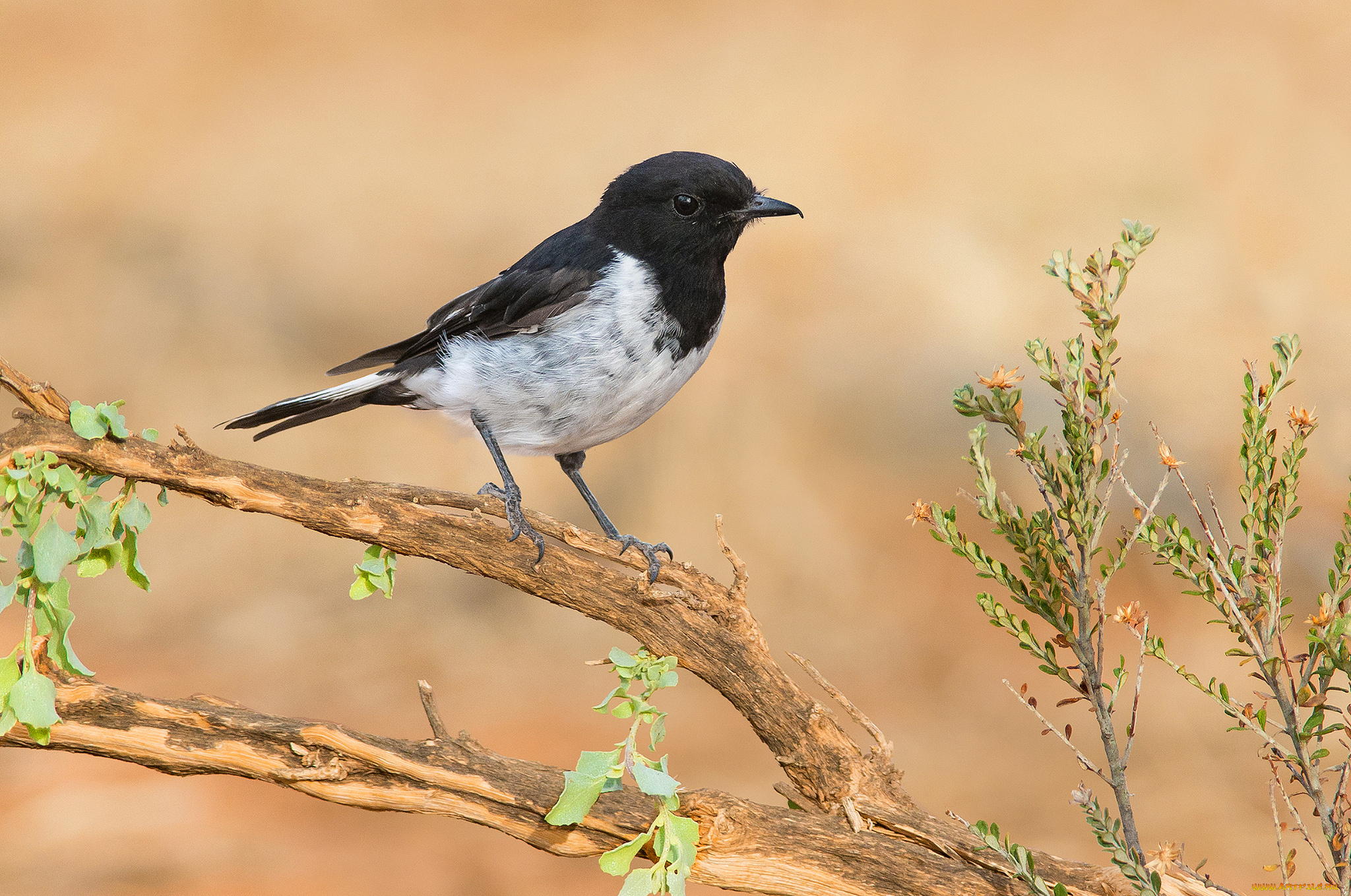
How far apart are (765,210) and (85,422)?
176 centimetres

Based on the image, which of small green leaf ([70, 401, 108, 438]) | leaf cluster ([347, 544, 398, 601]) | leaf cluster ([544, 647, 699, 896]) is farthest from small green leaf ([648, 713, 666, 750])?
small green leaf ([70, 401, 108, 438])

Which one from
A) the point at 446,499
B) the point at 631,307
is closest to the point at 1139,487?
the point at 631,307

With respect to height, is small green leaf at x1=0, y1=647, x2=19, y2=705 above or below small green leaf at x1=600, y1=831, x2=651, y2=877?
below

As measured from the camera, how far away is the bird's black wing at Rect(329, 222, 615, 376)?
2.97 meters

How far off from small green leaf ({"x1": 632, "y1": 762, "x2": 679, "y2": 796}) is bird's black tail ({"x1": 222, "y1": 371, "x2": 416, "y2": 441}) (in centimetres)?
137

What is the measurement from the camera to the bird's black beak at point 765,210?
2.96m

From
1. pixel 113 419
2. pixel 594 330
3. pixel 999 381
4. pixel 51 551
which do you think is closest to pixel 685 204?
pixel 594 330

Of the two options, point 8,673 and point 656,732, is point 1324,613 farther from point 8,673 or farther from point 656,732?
point 8,673

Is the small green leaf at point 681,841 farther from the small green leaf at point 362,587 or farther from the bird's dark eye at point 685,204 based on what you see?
the bird's dark eye at point 685,204

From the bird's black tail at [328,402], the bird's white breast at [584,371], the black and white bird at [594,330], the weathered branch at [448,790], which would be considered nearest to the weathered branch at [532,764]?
the weathered branch at [448,790]

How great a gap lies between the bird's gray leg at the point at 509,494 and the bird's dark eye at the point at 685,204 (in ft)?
2.63

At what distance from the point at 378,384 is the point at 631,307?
896mm

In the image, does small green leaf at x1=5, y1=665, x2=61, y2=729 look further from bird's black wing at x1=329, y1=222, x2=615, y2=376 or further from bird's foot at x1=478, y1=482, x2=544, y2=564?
bird's black wing at x1=329, y1=222, x2=615, y2=376

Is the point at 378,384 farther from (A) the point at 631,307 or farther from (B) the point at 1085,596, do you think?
(B) the point at 1085,596
